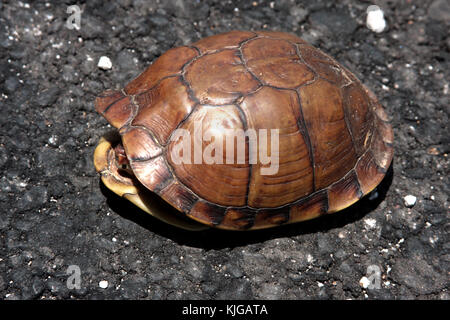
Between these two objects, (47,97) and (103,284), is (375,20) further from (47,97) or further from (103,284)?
(103,284)

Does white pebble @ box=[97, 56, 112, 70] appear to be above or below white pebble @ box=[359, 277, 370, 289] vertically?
above

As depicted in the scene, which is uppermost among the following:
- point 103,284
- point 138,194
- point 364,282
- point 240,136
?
point 240,136

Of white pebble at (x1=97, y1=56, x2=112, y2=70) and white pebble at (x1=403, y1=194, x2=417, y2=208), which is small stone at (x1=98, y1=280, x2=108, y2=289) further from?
white pebble at (x1=403, y1=194, x2=417, y2=208)

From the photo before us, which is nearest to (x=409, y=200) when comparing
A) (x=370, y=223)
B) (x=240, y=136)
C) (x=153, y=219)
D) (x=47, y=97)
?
(x=370, y=223)

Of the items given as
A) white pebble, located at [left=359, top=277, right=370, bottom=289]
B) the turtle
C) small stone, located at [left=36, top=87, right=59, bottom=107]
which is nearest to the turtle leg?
the turtle

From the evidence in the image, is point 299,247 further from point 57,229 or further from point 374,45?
point 374,45
